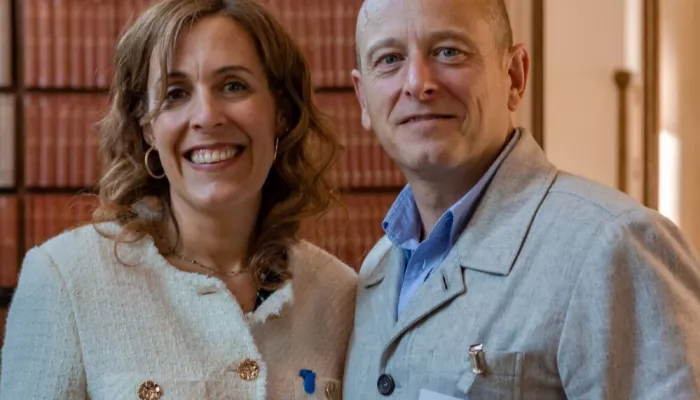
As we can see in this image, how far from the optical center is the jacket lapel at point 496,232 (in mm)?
1281

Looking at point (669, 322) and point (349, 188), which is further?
point (349, 188)

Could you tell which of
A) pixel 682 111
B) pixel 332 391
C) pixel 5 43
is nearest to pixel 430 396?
pixel 332 391

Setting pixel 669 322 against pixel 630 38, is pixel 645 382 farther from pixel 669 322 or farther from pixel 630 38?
pixel 630 38

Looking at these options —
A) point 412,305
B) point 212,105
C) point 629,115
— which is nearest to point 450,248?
point 412,305

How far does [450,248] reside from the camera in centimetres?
142

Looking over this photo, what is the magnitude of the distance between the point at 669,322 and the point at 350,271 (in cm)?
83

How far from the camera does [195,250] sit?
167cm

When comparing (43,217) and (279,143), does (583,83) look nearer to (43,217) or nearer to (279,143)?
(279,143)

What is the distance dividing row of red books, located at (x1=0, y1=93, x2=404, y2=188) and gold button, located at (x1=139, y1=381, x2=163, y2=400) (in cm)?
217

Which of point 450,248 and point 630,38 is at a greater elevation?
point 630,38

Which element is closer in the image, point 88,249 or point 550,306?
point 550,306

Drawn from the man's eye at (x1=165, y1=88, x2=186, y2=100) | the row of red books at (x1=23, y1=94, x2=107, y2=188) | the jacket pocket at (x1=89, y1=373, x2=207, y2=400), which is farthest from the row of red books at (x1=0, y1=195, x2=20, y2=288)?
the jacket pocket at (x1=89, y1=373, x2=207, y2=400)

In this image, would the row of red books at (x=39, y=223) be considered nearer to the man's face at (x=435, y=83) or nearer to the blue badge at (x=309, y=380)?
the blue badge at (x=309, y=380)

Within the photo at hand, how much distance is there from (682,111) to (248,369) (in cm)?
253
